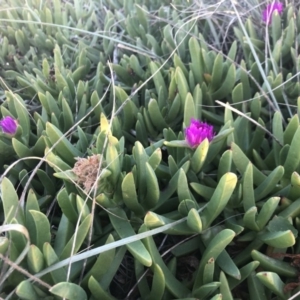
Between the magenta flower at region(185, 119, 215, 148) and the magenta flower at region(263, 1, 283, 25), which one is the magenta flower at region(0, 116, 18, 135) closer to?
the magenta flower at region(185, 119, 215, 148)

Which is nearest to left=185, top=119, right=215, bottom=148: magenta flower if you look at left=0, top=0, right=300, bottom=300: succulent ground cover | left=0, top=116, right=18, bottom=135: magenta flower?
left=0, top=0, right=300, bottom=300: succulent ground cover

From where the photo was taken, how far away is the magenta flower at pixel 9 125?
0.81 m

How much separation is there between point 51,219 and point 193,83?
448mm

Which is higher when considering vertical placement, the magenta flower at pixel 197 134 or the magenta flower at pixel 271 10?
the magenta flower at pixel 271 10

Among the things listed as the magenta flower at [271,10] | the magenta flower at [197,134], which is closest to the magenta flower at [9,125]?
the magenta flower at [197,134]

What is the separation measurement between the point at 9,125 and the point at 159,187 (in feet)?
1.08

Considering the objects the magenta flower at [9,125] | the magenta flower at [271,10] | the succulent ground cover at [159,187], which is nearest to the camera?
the succulent ground cover at [159,187]

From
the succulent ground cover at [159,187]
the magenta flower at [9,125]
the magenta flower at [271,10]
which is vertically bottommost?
the succulent ground cover at [159,187]

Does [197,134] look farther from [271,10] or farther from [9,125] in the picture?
[271,10]

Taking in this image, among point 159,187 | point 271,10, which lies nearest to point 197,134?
point 159,187

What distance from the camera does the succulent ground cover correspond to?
0.60 m

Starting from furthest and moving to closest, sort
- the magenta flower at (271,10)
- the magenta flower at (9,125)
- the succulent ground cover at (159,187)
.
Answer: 1. the magenta flower at (271,10)
2. the magenta flower at (9,125)
3. the succulent ground cover at (159,187)

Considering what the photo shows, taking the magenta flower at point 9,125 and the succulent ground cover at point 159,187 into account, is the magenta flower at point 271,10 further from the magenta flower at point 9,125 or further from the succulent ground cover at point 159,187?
the magenta flower at point 9,125

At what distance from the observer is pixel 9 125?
82 cm
